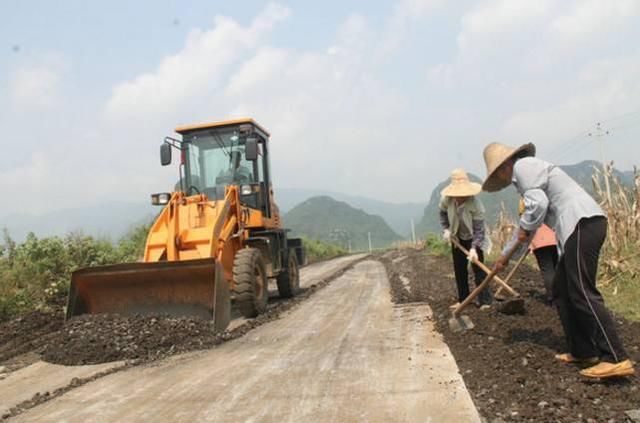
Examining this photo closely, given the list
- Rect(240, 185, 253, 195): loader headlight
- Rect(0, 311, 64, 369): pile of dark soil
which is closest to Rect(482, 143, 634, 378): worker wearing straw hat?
Rect(240, 185, 253, 195): loader headlight

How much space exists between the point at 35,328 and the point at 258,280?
3.05 meters

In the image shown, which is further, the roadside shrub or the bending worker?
the roadside shrub

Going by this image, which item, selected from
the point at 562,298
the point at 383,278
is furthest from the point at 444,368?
the point at 383,278

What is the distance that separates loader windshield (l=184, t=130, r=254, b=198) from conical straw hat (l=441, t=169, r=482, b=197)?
3.68 metres

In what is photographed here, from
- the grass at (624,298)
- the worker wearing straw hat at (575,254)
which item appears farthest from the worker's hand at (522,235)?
the grass at (624,298)

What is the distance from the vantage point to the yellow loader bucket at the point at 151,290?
6941 millimetres

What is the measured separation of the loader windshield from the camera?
917 centimetres

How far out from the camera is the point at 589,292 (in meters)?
3.97

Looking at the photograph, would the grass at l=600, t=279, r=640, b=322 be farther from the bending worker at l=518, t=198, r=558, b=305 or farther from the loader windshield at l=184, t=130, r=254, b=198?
the loader windshield at l=184, t=130, r=254, b=198

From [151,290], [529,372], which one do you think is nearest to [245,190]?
[151,290]

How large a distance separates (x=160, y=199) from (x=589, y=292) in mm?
6501

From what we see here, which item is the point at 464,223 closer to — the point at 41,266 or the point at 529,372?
the point at 529,372

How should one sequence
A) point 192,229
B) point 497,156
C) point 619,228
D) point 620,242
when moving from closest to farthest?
point 497,156 < point 192,229 < point 620,242 < point 619,228

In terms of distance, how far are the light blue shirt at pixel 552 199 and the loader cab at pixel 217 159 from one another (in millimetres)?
5474
